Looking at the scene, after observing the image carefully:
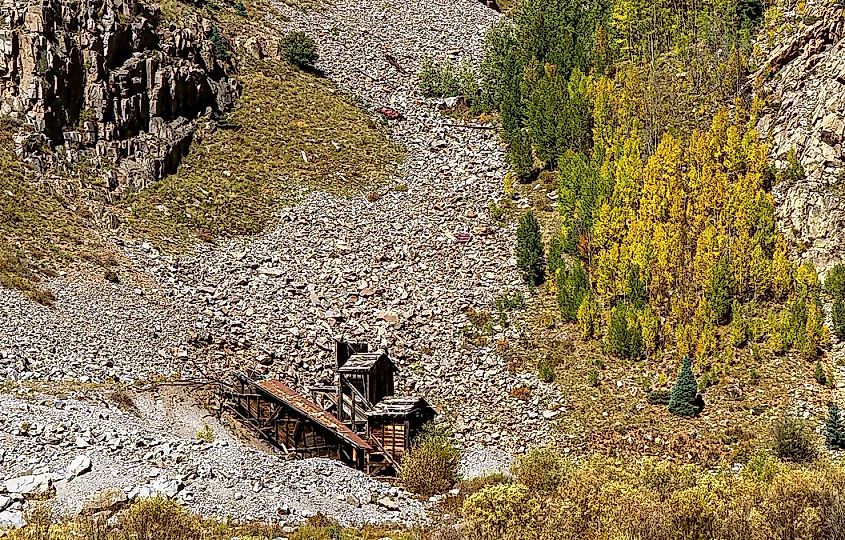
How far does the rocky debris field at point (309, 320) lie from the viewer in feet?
87.5

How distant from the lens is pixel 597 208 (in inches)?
1650

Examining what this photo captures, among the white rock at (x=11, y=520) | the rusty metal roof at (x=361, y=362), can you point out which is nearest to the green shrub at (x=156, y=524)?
the white rock at (x=11, y=520)

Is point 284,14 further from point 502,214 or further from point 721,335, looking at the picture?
point 721,335

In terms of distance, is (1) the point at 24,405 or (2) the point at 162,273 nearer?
(1) the point at 24,405

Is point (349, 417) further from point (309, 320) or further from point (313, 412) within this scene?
point (309, 320)

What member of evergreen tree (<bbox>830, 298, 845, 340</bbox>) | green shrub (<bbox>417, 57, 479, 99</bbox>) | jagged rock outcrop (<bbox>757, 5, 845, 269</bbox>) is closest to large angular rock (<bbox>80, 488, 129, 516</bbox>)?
evergreen tree (<bbox>830, 298, 845, 340</bbox>)

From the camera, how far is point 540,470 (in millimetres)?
27969

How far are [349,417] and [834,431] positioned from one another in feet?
52.0

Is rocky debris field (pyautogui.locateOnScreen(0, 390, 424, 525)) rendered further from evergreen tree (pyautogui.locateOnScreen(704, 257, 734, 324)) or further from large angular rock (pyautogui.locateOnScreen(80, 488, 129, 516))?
evergreen tree (pyautogui.locateOnScreen(704, 257, 734, 324))

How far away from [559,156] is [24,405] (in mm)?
29501

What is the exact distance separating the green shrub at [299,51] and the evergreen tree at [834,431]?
4435cm

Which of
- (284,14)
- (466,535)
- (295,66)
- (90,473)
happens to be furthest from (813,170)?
(284,14)

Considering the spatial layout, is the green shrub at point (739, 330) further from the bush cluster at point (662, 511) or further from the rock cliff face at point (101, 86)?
the rock cliff face at point (101, 86)

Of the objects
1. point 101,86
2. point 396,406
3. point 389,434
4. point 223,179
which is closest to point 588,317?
point 396,406
